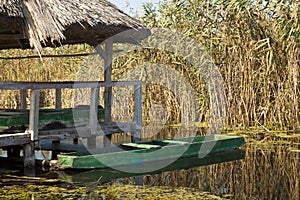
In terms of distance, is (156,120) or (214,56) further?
(156,120)

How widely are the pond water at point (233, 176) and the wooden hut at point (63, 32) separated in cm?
64

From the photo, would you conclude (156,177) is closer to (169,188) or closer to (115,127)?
(169,188)

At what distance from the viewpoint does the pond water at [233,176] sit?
234 inches

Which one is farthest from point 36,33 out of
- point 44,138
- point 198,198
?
point 198,198

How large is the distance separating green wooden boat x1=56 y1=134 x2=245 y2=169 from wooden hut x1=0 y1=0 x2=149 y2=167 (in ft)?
1.46

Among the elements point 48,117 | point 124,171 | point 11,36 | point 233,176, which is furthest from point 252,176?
point 11,36

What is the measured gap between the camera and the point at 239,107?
1053 cm

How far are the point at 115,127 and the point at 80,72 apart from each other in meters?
4.33

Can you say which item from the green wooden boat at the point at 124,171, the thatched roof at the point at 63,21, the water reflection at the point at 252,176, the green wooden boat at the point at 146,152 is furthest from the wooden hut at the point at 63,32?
the water reflection at the point at 252,176

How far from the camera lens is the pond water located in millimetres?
5938

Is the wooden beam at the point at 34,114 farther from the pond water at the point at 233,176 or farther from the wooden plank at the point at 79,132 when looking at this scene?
the pond water at the point at 233,176

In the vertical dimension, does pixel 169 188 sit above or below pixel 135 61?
below

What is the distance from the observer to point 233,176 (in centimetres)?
672

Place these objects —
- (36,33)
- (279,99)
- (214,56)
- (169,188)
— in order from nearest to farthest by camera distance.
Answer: (169,188), (36,33), (279,99), (214,56)
